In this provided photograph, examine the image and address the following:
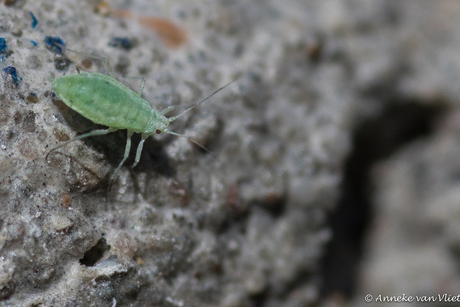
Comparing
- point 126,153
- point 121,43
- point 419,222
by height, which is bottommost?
point 126,153

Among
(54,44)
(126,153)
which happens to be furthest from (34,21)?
(126,153)

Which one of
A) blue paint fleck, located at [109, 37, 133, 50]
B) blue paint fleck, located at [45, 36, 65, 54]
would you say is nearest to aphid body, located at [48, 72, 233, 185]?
blue paint fleck, located at [45, 36, 65, 54]

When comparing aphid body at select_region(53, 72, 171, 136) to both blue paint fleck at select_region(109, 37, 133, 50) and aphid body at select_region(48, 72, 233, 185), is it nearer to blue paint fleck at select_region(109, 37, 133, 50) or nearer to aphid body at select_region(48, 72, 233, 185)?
aphid body at select_region(48, 72, 233, 185)

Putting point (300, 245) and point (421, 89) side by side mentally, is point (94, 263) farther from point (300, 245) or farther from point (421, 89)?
point (421, 89)

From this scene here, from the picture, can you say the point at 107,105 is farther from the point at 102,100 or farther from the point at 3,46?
the point at 3,46

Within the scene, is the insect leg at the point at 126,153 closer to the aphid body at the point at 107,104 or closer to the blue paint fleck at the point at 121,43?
the aphid body at the point at 107,104

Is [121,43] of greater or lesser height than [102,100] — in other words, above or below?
above

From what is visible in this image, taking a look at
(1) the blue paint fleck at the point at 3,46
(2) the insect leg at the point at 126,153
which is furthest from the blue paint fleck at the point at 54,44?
(2) the insect leg at the point at 126,153

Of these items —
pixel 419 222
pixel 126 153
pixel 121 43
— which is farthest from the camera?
pixel 419 222
